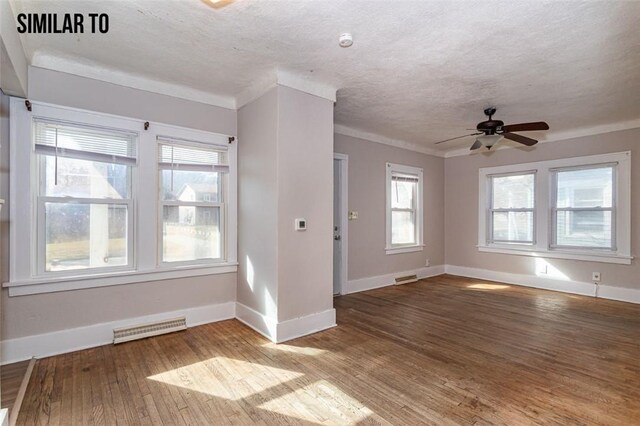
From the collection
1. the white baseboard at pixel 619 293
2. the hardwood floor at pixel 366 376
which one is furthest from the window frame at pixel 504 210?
the hardwood floor at pixel 366 376

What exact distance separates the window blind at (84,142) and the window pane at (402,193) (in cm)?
420

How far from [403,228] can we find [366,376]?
3.90 meters

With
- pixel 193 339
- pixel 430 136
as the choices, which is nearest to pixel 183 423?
pixel 193 339

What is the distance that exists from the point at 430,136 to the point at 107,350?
17.6 ft

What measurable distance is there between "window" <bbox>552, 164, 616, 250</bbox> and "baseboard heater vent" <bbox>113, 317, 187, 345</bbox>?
19.2 ft

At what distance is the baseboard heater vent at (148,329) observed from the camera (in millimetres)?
3025

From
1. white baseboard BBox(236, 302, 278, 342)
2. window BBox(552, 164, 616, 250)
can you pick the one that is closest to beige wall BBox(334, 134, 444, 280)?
white baseboard BBox(236, 302, 278, 342)

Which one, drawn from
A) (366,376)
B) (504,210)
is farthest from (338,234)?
(504,210)

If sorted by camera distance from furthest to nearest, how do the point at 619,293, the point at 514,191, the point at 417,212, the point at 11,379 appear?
1. the point at 417,212
2. the point at 514,191
3. the point at 619,293
4. the point at 11,379

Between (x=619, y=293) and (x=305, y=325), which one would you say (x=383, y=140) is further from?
(x=619, y=293)

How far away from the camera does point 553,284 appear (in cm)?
528

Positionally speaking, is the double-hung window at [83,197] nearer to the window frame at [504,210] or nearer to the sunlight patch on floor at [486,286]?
the sunlight patch on floor at [486,286]

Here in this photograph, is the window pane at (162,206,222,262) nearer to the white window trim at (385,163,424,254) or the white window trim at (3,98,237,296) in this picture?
the white window trim at (3,98,237,296)

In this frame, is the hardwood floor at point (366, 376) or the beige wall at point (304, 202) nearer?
the hardwood floor at point (366, 376)
